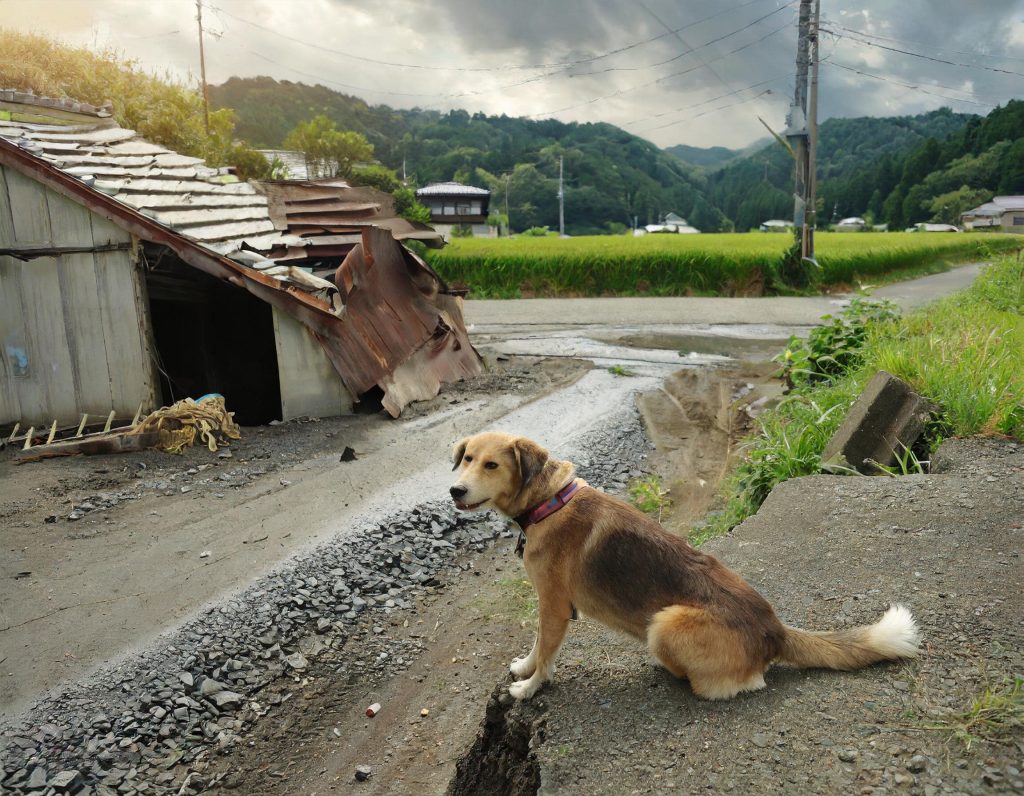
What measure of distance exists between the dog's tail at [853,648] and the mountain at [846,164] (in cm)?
7951

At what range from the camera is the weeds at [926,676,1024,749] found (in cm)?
310

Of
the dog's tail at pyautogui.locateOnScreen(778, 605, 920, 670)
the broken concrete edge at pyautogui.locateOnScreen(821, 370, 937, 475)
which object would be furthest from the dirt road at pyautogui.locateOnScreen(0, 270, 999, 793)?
the broken concrete edge at pyautogui.locateOnScreen(821, 370, 937, 475)

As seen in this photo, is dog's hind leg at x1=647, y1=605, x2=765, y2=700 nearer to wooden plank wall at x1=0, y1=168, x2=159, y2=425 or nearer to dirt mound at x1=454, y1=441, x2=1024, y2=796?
dirt mound at x1=454, y1=441, x2=1024, y2=796

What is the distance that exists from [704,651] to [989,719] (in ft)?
3.79

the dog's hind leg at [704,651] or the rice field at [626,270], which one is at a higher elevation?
the rice field at [626,270]

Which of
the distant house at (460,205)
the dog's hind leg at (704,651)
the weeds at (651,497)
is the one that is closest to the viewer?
the dog's hind leg at (704,651)

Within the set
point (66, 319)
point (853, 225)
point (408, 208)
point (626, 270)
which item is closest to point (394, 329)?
point (66, 319)

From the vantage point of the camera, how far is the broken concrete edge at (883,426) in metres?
6.48

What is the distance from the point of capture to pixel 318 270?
1288 cm

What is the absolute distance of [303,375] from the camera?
10398mm

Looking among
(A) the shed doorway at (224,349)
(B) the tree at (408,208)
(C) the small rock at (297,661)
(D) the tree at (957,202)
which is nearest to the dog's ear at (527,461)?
(C) the small rock at (297,661)

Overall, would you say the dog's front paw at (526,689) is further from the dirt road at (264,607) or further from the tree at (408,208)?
the tree at (408,208)

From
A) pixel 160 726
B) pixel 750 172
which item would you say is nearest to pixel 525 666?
pixel 160 726

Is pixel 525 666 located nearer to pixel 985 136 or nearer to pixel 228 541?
pixel 228 541
